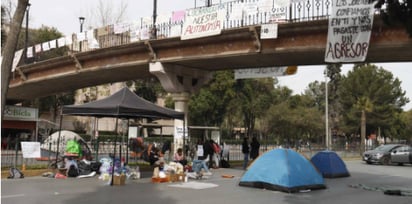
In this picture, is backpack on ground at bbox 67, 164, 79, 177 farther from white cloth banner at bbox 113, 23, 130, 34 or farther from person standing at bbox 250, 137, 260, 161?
white cloth banner at bbox 113, 23, 130, 34

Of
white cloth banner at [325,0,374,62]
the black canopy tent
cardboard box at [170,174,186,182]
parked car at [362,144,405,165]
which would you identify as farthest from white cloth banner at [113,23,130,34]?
parked car at [362,144,405,165]

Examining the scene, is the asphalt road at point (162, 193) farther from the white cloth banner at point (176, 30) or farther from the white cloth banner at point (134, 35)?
the white cloth banner at point (134, 35)

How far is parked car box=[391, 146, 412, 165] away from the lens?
31609 millimetres

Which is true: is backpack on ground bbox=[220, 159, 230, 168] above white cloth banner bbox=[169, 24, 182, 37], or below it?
below

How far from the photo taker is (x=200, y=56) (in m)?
25.6

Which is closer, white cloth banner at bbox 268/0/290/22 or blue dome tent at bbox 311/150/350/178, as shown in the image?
blue dome tent at bbox 311/150/350/178

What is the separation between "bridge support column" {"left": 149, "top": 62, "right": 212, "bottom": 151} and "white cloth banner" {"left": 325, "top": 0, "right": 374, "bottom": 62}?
10413mm

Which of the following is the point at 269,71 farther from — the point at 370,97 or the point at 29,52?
the point at 370,97

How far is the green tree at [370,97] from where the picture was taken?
76.1 metres

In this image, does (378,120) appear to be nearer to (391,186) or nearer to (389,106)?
(389,106)

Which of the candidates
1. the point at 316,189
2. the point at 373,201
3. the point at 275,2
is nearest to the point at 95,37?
the point at 275,2

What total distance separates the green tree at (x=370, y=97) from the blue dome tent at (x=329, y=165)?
56267 mm

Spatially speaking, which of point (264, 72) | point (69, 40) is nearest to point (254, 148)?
point (264, 72)

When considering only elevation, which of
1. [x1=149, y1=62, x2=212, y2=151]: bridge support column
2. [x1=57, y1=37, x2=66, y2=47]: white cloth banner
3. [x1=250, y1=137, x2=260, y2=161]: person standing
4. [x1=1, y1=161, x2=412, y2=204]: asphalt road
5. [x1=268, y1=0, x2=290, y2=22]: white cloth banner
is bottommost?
[x1=1, y1=161, x2=412, y2=204]: asphalt road
